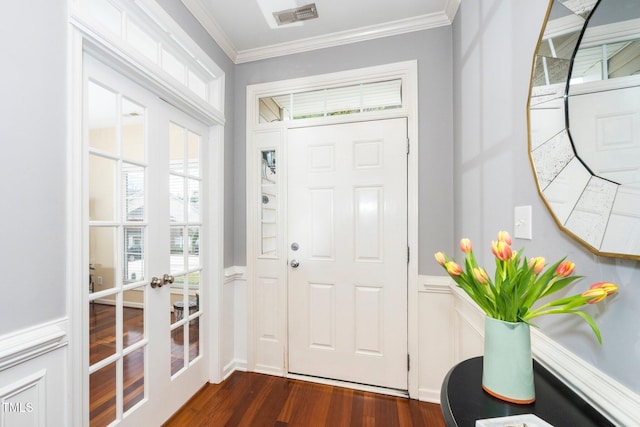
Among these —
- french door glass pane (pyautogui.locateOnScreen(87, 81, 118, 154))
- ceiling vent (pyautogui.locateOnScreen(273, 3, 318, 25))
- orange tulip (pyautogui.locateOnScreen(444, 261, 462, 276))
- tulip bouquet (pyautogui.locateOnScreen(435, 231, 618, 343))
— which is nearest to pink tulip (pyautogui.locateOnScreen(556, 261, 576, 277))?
tulip bouquet (pyautogui.locateOnScreen(435, 231, 618, 343))

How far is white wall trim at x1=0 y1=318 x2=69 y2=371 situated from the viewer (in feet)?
2.86

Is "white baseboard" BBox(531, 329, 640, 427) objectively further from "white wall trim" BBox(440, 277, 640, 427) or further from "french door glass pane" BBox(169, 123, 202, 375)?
"french door glass pane" BBox(169, 123, 202, 375)

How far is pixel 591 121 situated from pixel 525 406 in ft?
2.53

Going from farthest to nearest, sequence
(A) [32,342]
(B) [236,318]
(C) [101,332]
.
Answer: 1. (B) [236,318]
2. (C) [101,332]
3. (A) [32,342]

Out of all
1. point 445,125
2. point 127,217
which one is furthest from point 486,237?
point 127,217

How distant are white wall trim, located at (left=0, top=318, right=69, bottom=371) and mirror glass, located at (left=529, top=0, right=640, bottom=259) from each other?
1.81 meters

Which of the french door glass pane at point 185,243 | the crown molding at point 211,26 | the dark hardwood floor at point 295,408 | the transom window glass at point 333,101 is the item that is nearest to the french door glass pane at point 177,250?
the french door glass pane at point 185,243

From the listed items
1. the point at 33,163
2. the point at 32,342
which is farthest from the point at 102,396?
the point at 33,163

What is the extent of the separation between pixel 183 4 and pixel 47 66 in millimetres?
1087

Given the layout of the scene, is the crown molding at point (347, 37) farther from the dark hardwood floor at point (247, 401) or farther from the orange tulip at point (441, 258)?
the dark hardwood floor at point (247, 401)

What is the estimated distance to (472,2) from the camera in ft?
4.86

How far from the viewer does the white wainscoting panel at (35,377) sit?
882 mm

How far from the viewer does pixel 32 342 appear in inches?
36.9

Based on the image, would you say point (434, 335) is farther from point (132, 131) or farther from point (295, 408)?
point (132, 131)
